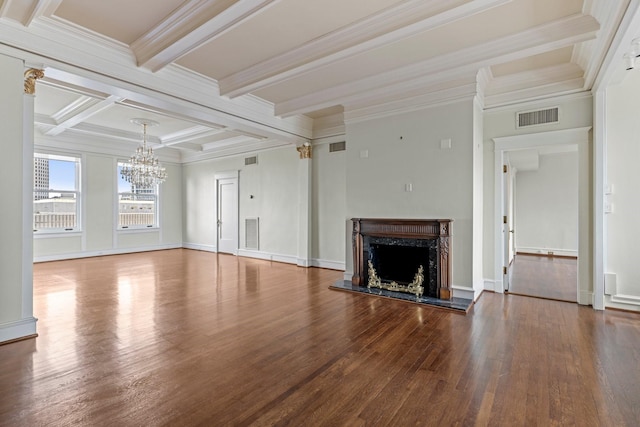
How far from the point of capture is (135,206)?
9234mm

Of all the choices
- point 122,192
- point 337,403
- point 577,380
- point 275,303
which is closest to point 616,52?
point 577,380

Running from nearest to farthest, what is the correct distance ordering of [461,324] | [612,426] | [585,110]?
[612,426] < [461,324] < [585,110]

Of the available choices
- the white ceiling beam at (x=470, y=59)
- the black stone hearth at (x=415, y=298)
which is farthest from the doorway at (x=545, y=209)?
the white ceiling beam at (x=470, y=59)

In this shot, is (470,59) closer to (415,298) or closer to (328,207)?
(415,298)

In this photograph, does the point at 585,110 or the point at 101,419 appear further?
the point at 585,110

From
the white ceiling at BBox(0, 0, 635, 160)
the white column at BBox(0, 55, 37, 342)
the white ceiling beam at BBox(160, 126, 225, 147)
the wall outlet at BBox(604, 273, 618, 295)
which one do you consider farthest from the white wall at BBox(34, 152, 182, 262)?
the wall outlet at BBox(604, 273, 618, 295)

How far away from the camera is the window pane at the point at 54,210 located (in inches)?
294

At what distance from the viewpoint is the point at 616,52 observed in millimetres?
3061

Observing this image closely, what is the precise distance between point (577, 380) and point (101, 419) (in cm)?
326

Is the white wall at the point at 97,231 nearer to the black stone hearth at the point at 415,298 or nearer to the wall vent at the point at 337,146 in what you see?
the wall vent at the point at 337,146

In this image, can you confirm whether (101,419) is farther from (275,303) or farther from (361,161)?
(361,161)

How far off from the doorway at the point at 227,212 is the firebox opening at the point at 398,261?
187 inches

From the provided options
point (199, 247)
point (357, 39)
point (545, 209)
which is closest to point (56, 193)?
point (199, 247)

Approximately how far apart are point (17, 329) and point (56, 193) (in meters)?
6.17
